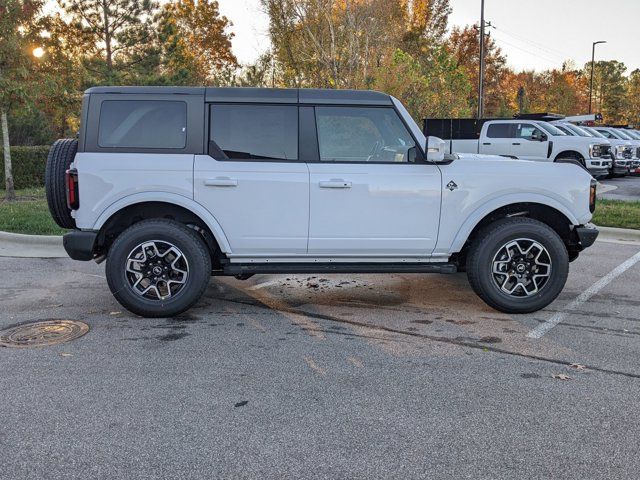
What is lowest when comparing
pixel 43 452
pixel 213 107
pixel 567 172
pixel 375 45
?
pixel 43 452

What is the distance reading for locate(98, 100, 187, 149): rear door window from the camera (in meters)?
5.14

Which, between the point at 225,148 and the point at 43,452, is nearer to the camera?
the point at 43,452

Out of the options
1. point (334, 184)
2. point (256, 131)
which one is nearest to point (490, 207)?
point (334, 184)

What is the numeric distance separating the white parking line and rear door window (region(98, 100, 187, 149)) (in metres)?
3.41

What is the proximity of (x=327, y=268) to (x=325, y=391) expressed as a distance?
67.6 inches

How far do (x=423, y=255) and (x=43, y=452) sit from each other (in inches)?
137

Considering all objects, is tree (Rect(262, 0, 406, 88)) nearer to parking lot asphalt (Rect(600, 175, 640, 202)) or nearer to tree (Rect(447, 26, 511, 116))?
parking lot asphalt (Rect(600, 175, 640, 202))

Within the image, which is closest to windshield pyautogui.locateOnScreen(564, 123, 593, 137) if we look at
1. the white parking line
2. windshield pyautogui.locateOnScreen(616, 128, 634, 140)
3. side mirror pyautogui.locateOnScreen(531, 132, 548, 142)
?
side mirror pyautogui.locateOnScreen(531, 132, 548, 142)

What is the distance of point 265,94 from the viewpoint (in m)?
5.23

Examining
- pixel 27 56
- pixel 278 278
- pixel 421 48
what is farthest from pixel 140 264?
pixel 421 48

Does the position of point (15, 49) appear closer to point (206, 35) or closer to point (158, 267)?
point (158, 267)

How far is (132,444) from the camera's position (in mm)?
3041

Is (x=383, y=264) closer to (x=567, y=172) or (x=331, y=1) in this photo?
(x=567, y=172)

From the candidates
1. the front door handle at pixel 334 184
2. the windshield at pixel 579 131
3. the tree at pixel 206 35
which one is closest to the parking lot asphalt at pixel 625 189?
the windshield at pixel 579 131
